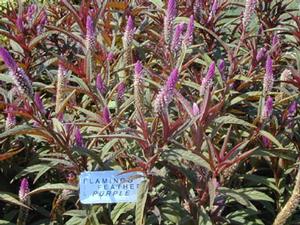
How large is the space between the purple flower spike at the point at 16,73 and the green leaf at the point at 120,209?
57 centimetres

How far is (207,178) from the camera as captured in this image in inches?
74.6

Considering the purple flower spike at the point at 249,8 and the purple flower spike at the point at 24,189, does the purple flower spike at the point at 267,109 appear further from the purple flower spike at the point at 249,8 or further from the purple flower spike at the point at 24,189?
the purple flower spike at the point at 24,189

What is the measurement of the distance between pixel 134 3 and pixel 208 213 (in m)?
1.64

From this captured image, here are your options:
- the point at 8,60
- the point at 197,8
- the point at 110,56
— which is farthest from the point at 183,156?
the point at 197,8

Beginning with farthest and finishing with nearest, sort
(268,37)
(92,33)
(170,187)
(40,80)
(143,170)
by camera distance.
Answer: (268,37), (40,80), (92,33), (170,187), (143,170)

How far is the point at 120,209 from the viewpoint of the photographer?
6.51 feet

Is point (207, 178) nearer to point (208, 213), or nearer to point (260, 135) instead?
point (208, 213)

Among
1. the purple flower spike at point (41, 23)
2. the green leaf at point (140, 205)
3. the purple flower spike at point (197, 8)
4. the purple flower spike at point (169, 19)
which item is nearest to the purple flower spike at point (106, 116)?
the green leaf at point (140, 205)

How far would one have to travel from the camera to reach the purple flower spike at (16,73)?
5.31 ft

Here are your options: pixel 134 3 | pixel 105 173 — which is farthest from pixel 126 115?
pixel 134 3

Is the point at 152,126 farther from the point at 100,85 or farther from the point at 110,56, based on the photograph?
the point at 110,56

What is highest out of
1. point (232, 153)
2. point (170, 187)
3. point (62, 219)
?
point (232, 153)

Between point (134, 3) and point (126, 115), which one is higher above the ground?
point (134, 3)

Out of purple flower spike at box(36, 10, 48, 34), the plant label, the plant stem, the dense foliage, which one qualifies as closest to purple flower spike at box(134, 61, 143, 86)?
the dense foliage
